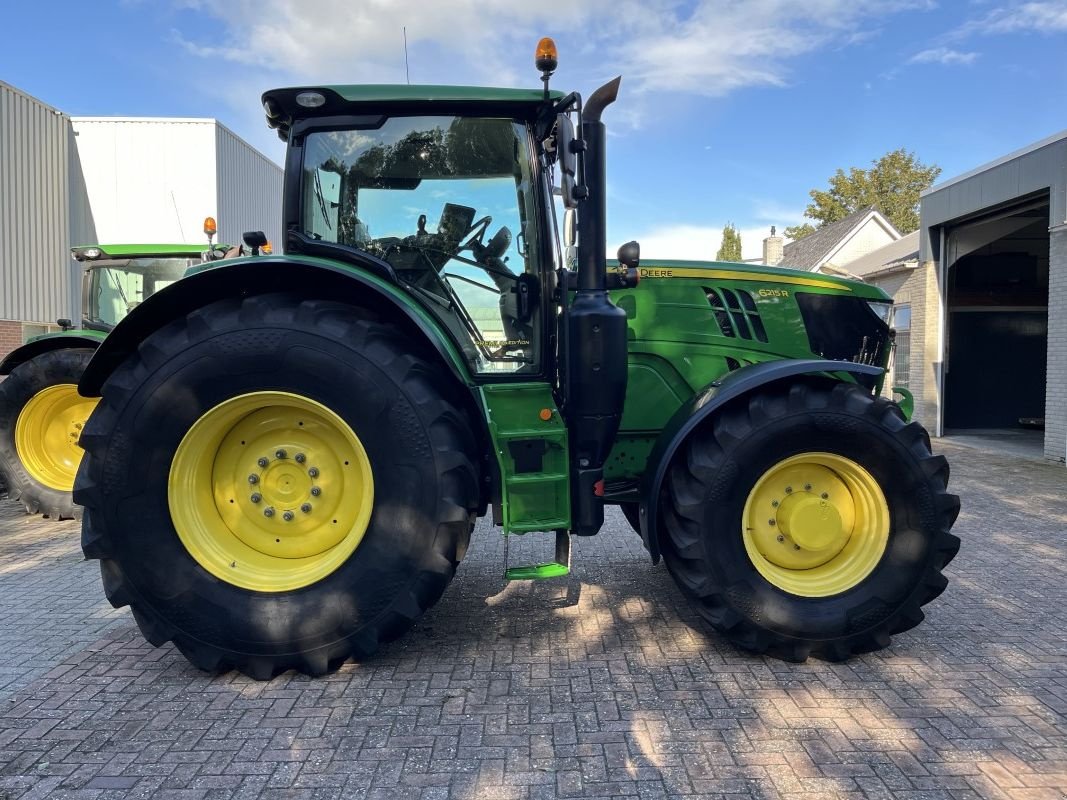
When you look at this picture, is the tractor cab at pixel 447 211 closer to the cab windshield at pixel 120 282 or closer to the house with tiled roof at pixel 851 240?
the cab windshield at pixel 120 282

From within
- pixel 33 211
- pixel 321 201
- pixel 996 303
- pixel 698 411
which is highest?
pixel 33 211

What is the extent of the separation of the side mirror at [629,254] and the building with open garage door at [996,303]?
8360 mm

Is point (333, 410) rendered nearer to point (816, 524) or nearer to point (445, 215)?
point (445, 215)

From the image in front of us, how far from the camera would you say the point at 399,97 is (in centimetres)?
305

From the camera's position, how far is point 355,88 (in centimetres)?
308

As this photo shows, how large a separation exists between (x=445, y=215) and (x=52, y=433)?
517 centimetres

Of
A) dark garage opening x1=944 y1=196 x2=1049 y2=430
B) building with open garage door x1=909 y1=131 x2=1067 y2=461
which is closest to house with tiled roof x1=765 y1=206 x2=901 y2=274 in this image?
dark garage opening x1=944 y1=196 x2=1049 y2=430

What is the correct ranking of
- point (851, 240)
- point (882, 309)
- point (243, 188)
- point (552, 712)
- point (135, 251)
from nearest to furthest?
1. point (552, 712)
2. point (882, 309)
3. point (135, 251)
4. point (243, 188)
5. point (851, 240)

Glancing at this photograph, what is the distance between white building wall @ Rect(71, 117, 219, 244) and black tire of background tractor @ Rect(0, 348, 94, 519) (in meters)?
7.28

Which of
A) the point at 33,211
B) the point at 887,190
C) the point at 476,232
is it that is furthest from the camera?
the point at 887,190

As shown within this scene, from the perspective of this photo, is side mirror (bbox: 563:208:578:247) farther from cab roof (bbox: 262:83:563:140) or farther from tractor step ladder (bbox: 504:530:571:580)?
tractor step ladder (bbox: 504:530:571:580)

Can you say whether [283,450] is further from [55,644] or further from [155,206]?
[155,206]

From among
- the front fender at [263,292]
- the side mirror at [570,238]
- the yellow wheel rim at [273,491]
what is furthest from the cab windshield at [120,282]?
the side mirror at [570,238]

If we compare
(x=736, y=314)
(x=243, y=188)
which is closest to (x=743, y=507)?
(x=736, y=314)
